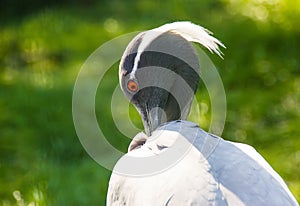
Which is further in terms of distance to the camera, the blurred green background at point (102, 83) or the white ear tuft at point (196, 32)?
the blurred green background at point (102, 83)

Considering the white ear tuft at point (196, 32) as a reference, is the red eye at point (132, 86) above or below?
below

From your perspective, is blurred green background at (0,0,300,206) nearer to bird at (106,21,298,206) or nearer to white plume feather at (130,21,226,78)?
bird at (106,21,298,206)

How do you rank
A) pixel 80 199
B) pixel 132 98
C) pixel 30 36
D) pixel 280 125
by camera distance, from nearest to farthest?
pixel 132 98, pixel 80 199, pixel 280 125, pixel 30 36

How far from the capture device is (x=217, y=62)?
760 cm

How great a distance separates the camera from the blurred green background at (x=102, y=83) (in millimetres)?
6027

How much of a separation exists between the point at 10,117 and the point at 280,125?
2.20 meters

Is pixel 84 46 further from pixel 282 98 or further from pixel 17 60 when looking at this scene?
pixel 282 98

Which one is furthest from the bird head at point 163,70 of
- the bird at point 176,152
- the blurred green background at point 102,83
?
the blurred green background at point 102,83

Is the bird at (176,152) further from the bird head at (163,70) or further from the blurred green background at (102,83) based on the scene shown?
the blurred green background at (102,83)

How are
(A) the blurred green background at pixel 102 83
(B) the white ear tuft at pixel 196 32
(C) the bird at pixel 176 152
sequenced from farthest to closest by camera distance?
(A) the blurred green background at pixel 102 83 → (B) the white ear tuft at pixel 196 32 → (C) the bird at pixel 176 152

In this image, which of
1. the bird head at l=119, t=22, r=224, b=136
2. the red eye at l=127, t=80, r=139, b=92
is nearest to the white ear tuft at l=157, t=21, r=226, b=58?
the bird head at l=119, t=22, r=224, b=136

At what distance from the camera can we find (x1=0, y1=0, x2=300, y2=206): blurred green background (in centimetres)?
603

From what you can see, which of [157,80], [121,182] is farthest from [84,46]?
[121,182]

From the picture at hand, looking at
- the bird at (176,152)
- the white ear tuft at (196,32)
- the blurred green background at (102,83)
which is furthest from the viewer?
the blurred green background at (102,83)
